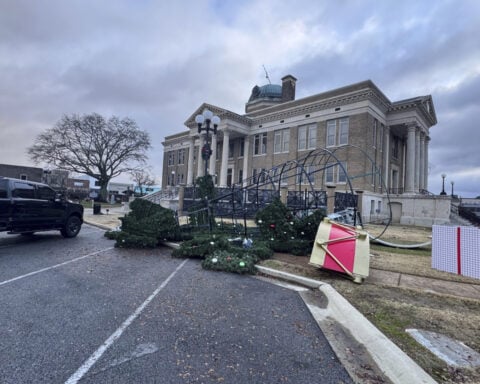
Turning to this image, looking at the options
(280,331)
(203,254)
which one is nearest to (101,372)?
(280,331)

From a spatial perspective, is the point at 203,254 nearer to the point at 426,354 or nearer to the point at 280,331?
the point at 280,331

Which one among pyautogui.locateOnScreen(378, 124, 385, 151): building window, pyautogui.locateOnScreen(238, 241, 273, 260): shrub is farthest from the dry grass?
pyautogui.locateOnScreen(378, 124, 385, 151): building window

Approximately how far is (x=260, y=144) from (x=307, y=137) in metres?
6.69

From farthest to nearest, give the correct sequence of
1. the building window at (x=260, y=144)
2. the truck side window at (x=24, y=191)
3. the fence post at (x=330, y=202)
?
the building window at (x=260, y=144), the fence post at (x=330, y=202), the truck side window at (x=24, y=191)

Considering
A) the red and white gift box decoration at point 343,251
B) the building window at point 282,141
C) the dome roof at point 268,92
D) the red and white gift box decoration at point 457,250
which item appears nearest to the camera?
the red and white gift box decoration at point 343,251

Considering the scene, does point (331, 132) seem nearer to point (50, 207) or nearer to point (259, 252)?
point (259, 252)

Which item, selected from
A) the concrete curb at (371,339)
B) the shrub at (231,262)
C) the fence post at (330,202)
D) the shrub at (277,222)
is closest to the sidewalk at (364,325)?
the concrete curb at (371,339)

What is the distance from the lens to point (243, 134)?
34094 millimetres

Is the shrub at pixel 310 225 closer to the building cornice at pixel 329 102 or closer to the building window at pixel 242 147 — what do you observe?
the building cornice at pixel 329 102

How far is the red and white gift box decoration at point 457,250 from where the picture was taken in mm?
6230

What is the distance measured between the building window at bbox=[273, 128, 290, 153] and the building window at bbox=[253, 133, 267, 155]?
70.0 inches

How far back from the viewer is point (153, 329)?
345 centimetres

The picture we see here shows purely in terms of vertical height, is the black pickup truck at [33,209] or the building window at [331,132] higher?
the building window at [331,132]

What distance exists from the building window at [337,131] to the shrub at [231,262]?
882 inches
